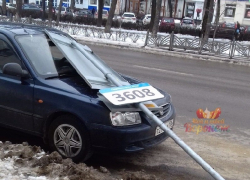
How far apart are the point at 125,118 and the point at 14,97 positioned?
1.55m

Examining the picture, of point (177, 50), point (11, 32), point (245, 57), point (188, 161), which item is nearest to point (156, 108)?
point (188, 161)

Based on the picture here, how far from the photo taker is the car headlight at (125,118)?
4.27 m

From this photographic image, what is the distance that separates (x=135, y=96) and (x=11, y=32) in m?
2.07

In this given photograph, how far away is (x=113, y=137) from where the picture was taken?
4281 millimetres

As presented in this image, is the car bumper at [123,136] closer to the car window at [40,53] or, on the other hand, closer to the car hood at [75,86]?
the car hood at [75,86]

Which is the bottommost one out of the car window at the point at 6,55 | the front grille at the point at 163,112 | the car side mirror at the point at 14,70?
the front grille at the point at 163,112

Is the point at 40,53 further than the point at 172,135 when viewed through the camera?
Yes

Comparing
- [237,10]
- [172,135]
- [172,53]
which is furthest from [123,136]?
[237,10]

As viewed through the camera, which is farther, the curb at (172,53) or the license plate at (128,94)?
the curb at (172,53)

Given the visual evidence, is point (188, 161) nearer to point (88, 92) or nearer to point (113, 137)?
point (113, 137)

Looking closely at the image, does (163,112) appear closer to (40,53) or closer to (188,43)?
(40,53)

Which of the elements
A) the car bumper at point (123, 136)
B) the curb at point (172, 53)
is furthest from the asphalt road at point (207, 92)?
the curb at point (172, 53)

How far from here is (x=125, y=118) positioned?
4320mm

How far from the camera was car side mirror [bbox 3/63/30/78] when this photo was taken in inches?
182
